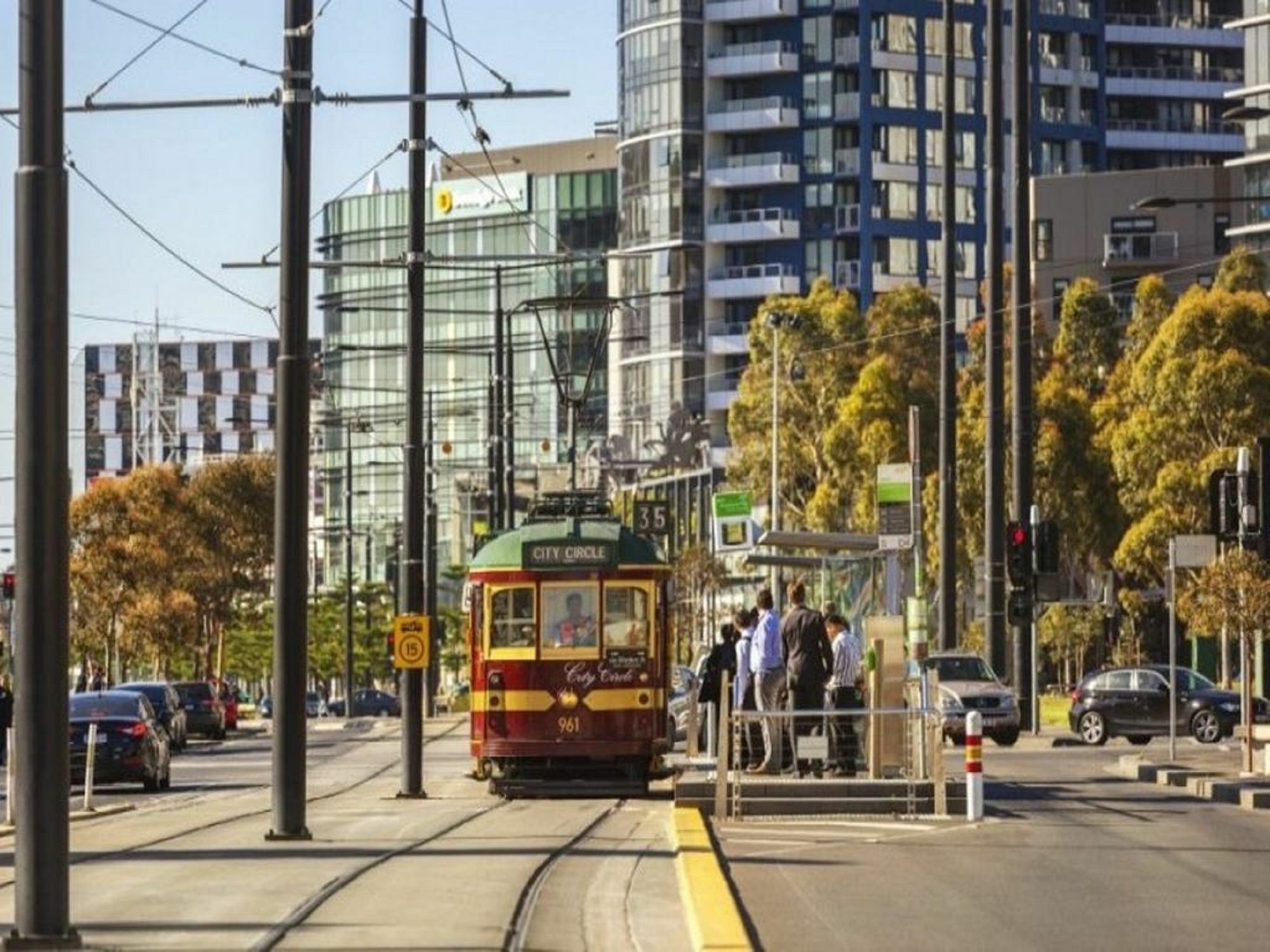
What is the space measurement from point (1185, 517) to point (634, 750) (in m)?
45.4

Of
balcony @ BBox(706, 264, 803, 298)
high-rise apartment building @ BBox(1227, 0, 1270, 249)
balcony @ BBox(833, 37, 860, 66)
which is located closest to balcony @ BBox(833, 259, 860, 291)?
balcony @ BBox(706, 264, 803, 298)

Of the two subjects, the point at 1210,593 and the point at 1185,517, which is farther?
the point at 1185,517

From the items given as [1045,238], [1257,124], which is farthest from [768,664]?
[1045,238]

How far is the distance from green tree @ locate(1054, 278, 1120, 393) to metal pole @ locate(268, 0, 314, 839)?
76044 millimetres

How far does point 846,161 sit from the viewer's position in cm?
13875

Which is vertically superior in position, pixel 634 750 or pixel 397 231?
pixel 397 231

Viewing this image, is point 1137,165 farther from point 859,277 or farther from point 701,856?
point 701,856

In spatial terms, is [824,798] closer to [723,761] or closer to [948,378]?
[723,761]

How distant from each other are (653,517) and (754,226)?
7825 centimetres

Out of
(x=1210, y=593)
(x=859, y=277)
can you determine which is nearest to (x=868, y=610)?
(x=1210, y=593)

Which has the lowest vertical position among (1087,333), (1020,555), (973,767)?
(973,767)

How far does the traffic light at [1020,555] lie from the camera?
54.5 meters

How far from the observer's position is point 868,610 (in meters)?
47.8

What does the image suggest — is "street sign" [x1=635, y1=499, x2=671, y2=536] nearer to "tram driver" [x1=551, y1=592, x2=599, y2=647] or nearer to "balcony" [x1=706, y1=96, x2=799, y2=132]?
"tram driver" [x1=551, y1=592, x2=599, y2=647]
